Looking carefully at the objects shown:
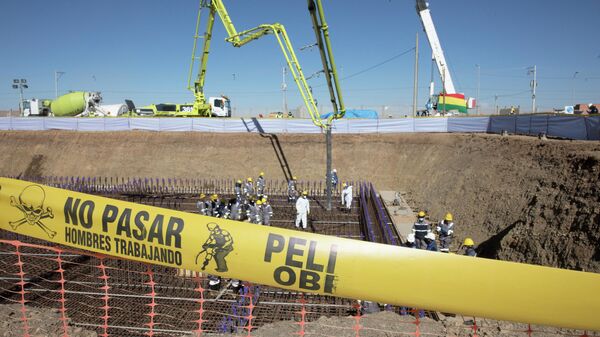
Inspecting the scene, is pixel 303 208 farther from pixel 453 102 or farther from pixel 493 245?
pixel 453 102

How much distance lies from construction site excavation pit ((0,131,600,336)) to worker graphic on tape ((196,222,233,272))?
679 mm

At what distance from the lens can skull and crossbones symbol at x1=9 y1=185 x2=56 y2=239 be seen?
11.2 ft

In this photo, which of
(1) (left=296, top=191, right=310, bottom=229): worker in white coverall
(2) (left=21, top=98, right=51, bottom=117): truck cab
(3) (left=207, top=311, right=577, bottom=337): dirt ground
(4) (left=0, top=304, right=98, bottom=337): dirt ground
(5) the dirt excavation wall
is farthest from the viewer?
(2) (left=21, top=98, right=51, bottom=117): truck cab

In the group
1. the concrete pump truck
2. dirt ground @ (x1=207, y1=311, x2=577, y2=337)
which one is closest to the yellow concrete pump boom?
the concrete pump truck

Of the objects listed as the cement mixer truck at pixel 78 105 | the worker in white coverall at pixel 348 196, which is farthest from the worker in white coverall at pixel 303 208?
the cement mixer truck at pixel 78 105

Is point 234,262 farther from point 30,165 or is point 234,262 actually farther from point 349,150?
point 30,165

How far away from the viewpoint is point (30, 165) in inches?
958

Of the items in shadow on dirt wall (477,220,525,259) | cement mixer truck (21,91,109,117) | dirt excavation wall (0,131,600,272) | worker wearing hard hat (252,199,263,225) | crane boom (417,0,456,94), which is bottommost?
shadow on dirt wall (477,220,525,259)

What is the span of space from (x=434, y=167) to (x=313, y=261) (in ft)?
60.1

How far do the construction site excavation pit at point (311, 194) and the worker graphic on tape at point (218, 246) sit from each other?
26.8 inches

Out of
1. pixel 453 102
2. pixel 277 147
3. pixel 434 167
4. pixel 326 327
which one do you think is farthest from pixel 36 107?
pixel 326 327

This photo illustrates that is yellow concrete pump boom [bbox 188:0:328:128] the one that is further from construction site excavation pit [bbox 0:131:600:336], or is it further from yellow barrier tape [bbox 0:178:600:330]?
yellow barrier tape [bbox 0:178:600:330]

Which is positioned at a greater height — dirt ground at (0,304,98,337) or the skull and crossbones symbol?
the skull and crossbones symbol

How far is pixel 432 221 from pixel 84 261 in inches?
516
